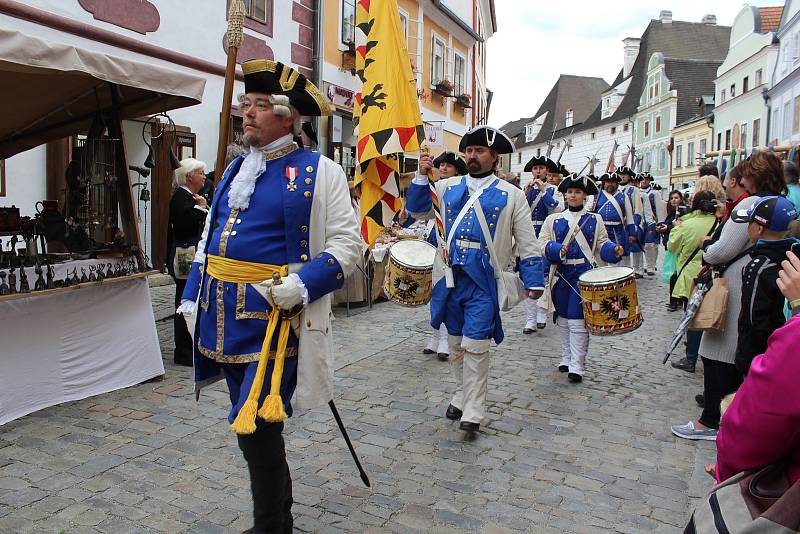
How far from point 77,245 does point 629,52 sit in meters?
66.6

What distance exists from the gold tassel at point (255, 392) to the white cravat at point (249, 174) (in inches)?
20.2

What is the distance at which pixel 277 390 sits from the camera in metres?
2.79

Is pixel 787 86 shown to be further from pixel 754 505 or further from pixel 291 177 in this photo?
pixel 754 505

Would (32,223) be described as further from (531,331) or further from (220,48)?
(220,48)

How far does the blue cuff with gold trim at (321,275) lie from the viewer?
281 centimetres

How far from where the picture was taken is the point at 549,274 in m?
6.62

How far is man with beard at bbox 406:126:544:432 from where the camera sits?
183 inches

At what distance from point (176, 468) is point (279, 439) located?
1.31 metres

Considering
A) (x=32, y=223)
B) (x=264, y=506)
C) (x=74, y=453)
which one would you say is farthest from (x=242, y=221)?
(x=32, y=223)

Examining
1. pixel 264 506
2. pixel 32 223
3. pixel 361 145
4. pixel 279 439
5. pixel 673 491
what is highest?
pixel 361 145

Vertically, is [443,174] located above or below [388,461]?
above

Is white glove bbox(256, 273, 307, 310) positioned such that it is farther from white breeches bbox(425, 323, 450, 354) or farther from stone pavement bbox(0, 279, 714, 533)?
white breeches bbox(425, 323, 450, 354)

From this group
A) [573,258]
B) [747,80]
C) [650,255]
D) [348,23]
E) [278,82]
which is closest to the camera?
[278,82]

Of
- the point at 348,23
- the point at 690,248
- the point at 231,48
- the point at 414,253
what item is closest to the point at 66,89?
the point at 231,48
